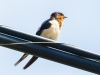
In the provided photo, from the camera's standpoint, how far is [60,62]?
12.1 feet

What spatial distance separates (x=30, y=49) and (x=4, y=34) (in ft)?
0.96

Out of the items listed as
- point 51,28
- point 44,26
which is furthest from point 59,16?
point 51,28

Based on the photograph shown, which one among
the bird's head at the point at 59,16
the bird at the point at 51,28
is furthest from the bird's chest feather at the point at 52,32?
the bird's head at the point at 59,16

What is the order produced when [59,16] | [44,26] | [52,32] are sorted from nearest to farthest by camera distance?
[52,32]
[44,26]
[59,16]

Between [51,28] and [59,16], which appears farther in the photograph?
[59,16]

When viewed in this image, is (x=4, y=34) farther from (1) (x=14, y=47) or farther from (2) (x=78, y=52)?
(2) (x=78, y=52)

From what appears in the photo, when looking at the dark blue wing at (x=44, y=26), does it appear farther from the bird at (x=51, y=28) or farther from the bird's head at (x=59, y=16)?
the bird's head at (x=59, y=16)

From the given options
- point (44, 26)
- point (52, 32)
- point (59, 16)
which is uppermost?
point (59, 16)

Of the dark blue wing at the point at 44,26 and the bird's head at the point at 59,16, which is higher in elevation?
the bird's head at the point at 59,16

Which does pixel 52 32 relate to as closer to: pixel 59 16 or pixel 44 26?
pixel 44 26

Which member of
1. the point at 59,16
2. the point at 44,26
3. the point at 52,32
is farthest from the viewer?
the point at 59,16

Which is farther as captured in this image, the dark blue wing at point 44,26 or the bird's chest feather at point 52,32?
the dark blue wing at point 44,26

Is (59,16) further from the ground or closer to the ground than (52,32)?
further from the ground

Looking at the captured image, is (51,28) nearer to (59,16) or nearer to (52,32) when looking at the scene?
(52,32)
